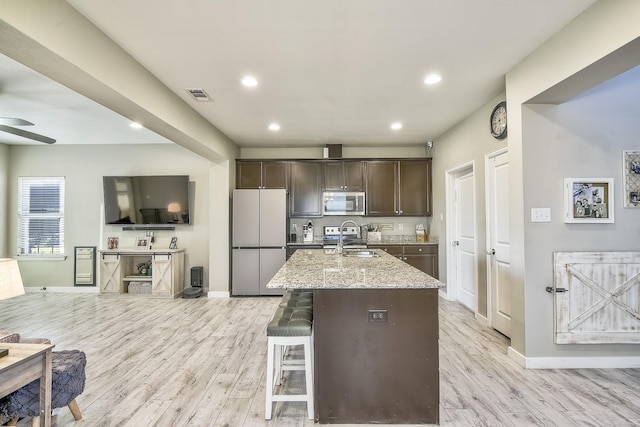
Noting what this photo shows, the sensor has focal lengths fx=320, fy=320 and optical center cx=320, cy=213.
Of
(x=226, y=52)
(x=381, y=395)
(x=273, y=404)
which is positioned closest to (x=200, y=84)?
(x=226, y=52)

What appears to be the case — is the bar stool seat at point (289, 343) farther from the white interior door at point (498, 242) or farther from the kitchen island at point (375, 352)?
the white interior door at point (498, 242)

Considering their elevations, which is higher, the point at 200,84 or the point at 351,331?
the point at 200,84

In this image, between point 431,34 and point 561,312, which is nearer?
point 431,34

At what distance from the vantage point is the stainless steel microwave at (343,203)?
5625 millimetres

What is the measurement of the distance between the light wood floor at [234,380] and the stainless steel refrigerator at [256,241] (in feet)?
3.83

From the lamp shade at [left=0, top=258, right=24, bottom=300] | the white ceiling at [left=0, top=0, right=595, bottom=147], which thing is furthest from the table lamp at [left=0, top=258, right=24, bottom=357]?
the white ceiling at [left=0, top=0, right=595, bottom=147]

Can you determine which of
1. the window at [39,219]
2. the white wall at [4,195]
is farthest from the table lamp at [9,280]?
the white wall at [4,195]

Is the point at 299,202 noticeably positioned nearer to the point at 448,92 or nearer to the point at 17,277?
the point at 448,92

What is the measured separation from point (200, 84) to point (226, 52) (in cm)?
74

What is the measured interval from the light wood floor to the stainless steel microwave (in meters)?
2.26

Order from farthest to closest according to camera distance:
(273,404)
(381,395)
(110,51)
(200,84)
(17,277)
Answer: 1. (200,84)
2. (110,51)
3. (273,404)
4. (381,395)
5. (17,277)

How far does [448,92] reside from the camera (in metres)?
3.39

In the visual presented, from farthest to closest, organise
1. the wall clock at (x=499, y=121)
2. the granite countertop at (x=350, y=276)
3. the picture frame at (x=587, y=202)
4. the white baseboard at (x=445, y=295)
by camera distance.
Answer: the white baseboard at (x=445, y=295), the wall clock at (x=499, y=121), the picture frame at (x=587, y=202), the granite countertop at (x=350, y=276)

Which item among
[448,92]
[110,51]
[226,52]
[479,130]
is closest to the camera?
[110,51]
